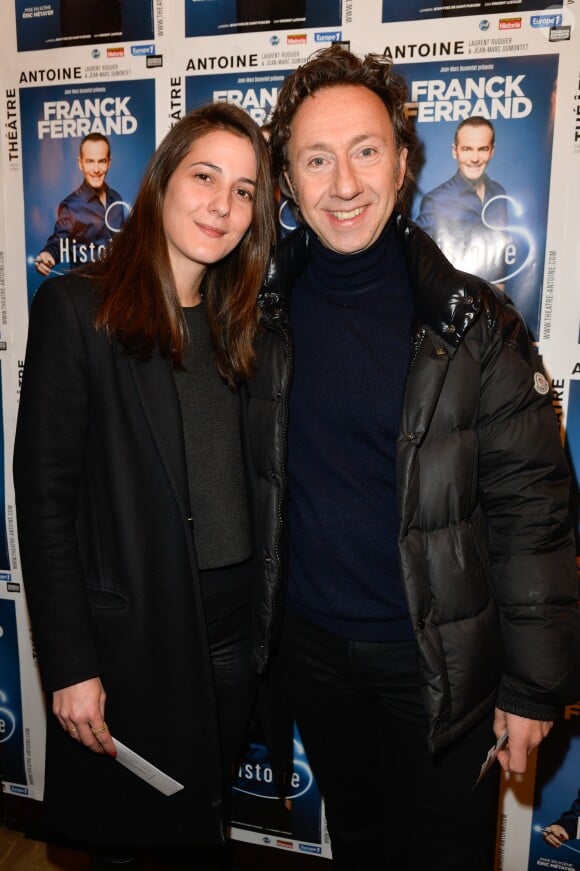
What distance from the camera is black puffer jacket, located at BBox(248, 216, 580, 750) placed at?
1.30 metres

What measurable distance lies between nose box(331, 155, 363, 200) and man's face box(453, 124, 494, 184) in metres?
0.62

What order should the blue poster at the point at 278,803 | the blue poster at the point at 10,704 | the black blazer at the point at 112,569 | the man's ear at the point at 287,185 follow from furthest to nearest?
1. the blue poster at the point at 10,704
2. the blue poster at the point at 278,803
3. the man's ear at the point at 287,185
4. the black blazer at the point at 112,569

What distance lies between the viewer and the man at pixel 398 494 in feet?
4.30

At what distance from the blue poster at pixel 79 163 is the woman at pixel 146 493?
70cm

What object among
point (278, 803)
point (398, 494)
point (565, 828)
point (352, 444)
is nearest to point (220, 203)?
point (352, 444)

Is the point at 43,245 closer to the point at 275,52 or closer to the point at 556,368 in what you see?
the point at 275,52

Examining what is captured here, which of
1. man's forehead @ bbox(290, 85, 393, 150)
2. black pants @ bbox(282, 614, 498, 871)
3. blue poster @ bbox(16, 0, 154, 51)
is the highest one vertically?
blue poster @ bbox(16, 0, 154, 51)

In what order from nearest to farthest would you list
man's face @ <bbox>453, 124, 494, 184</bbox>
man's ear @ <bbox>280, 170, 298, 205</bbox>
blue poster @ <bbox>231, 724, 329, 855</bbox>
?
man's ear @ <bbox>280, 170, 298, 205</bbox> → man's face @ <bbox>453, 124, 494, 184</bbox> → blue poster @ <bbox>231, 724, 329, 855</bbox>

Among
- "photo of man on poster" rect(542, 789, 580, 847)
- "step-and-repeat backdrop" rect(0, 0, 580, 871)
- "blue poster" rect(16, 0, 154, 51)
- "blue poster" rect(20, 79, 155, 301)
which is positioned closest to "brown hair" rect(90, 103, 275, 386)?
"step-and-repeat backdrop" rect(0, 0, 580, 871)

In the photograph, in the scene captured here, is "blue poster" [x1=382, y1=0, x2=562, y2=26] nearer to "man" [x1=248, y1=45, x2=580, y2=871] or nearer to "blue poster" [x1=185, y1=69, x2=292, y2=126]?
"blue poster" [x1=185, y1=69, x2=292, y2=126]

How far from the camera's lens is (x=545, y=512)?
1.31 m

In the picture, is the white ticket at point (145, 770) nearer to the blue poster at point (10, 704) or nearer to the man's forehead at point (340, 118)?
the blue poster at point (10, 704)

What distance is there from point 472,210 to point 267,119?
0.66 meters

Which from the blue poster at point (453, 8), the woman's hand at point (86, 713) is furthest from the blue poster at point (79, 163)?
the woman's hand at point (86, 713)
